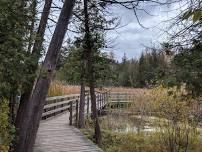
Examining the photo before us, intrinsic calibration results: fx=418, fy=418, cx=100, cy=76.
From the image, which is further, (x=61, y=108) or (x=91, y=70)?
(x=61, y=108)

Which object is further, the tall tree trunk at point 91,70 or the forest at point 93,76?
the tall tree trunk at point 91,70

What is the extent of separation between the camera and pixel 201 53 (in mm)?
7508

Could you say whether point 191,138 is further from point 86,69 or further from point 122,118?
point 122,118

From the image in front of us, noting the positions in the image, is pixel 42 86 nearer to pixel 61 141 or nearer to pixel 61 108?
pixel 61 141

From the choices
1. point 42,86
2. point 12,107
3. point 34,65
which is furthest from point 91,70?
point 42,86

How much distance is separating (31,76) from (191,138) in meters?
7.72

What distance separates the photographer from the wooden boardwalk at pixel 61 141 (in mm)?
10552

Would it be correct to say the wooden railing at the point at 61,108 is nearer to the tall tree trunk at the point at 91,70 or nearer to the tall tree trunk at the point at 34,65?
the tall tree trunk at the point at 91,70

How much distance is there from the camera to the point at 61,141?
11914 mm

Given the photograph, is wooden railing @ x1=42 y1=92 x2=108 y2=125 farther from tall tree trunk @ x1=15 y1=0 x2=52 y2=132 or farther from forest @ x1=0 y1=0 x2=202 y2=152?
tall tree trunk @ x1=15 y1=0 x2=52 y2=132

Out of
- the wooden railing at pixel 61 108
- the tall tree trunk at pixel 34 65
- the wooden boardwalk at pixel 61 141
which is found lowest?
the wooden boardwalk at pixel 61 141

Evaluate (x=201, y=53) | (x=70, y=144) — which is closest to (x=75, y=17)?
(x=70, y=144)

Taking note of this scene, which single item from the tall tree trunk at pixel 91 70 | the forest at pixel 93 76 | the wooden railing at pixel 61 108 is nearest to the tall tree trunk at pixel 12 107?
the forest at pixel 93 76

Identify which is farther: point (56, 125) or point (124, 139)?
point (56, 125)
